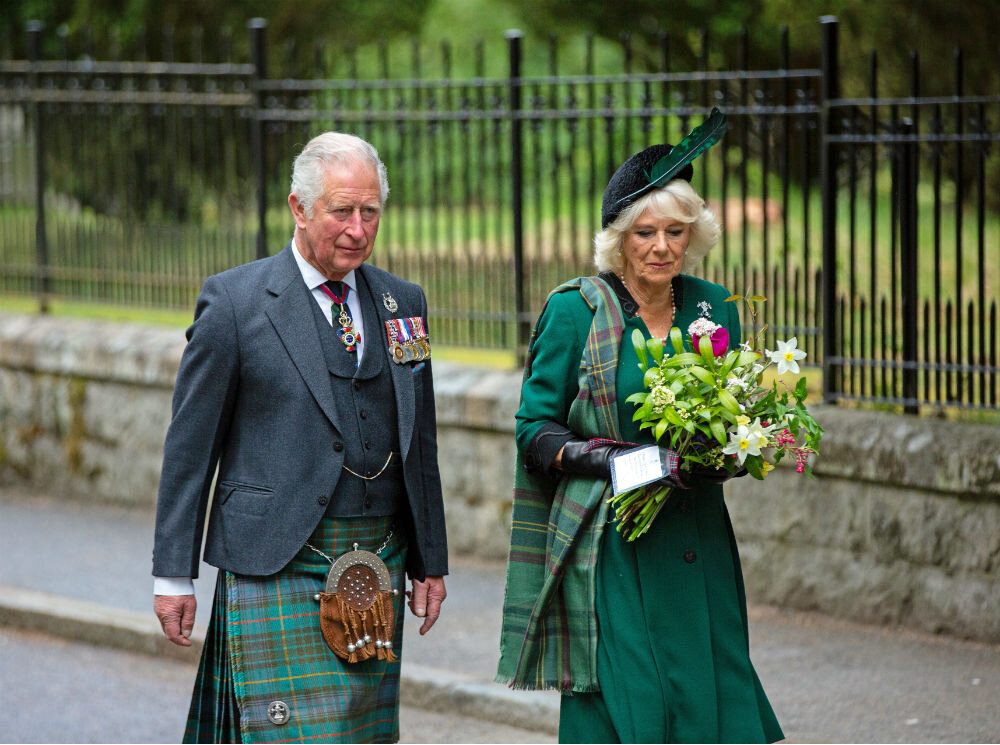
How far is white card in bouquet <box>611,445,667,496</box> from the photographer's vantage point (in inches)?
148

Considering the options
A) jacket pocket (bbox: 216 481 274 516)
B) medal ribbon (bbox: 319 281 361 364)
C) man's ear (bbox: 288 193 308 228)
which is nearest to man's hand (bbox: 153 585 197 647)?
jacket pocket (bbox: 216 481 274 516)

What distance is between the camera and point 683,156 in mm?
4016

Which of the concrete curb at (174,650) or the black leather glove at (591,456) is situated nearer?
the black leather glove at (591,456)

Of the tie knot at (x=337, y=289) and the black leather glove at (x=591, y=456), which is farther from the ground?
the tie knot at (x=337, y=289)

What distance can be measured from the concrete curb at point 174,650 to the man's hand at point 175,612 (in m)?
2.18

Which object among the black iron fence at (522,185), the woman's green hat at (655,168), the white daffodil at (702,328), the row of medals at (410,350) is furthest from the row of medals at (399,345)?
the black iron fence at (522,185)

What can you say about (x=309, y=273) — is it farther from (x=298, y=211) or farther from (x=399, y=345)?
(x=399, y=345)

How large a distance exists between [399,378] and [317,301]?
0.30 metres

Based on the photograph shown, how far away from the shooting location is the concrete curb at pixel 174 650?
5.96 metres

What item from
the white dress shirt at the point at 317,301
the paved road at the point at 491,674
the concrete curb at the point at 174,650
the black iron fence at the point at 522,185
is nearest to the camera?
the white dress shirt at the point at 317,301

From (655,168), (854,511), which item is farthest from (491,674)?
(655,168)

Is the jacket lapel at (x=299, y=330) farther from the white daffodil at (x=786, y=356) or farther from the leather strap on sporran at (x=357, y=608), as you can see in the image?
the white daffodil at (x=786, y=356)

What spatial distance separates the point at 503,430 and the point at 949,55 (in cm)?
455

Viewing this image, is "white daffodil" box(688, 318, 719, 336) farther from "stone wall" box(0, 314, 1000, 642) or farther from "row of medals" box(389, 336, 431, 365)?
"stone wall" box(0, 314, 1000, 642)
